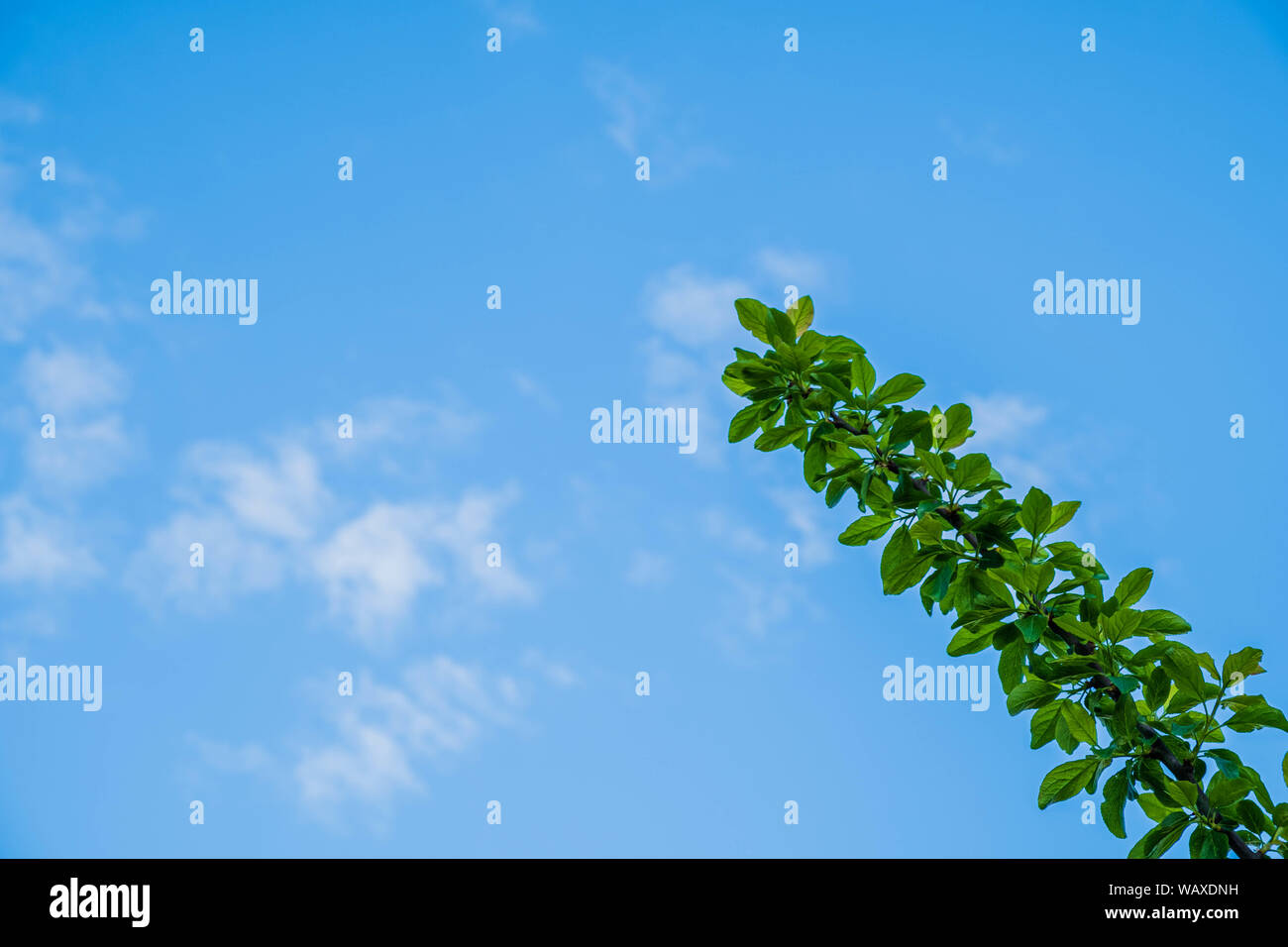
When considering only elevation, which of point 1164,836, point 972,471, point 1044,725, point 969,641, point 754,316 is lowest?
point 1164,836

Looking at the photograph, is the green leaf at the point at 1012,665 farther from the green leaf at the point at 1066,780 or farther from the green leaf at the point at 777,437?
the green leaf at the point at 777,437

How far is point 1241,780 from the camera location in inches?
36.8

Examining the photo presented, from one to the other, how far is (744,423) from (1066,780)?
673 mm

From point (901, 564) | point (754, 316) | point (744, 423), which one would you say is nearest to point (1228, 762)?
point (901, 564)

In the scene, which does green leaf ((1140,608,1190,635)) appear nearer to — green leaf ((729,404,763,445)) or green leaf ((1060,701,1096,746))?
green leaf ((1060,701,1096,746))

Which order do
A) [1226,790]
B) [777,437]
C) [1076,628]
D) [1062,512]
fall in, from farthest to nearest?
[777,437], [1062,512], [1076,628], [1226,790]

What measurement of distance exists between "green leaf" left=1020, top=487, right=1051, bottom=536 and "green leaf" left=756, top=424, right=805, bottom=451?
1.12 feet

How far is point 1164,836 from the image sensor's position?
95cm

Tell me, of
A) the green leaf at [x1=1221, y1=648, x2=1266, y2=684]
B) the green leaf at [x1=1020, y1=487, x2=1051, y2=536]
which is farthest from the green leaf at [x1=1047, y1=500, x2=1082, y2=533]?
the green leaf at [x1=1221, y1=648, x2=1266, y2=684]

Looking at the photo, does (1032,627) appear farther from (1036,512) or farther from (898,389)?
(898,389)

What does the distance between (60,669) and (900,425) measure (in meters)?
6.99
